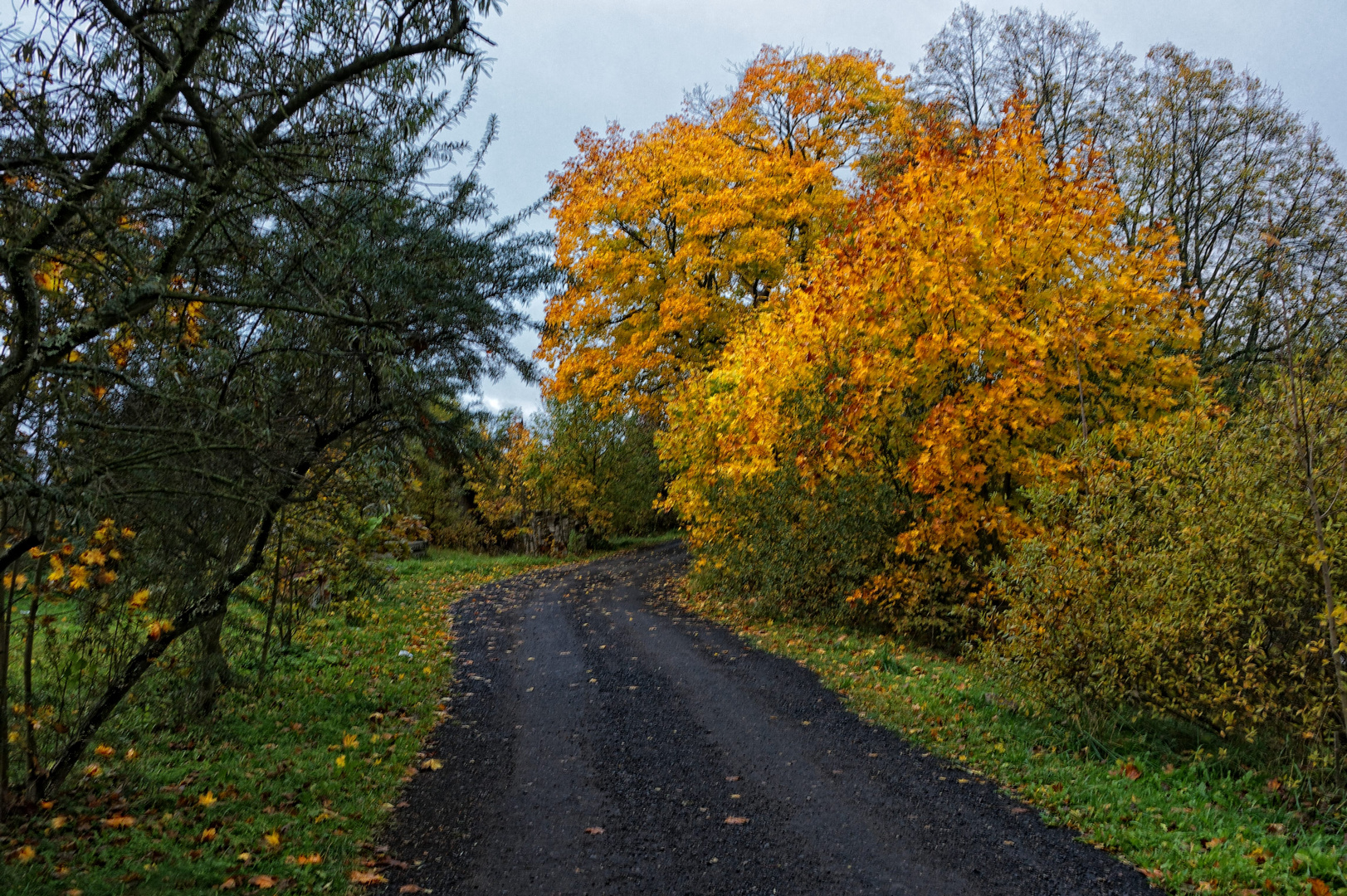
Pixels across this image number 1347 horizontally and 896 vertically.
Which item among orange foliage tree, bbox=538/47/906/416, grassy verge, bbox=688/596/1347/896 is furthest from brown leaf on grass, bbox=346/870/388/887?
orange foliage tree, bbox=538/47/906/416

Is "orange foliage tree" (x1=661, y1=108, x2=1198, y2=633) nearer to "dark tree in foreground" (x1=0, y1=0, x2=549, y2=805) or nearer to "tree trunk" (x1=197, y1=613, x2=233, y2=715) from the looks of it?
"dark tree in foreground" (x1=0, y1=0, x2=549, y2=805)

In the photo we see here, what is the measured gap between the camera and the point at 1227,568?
6.20 metres

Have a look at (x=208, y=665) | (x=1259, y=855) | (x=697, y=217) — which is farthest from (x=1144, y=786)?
(x=697, y=217)

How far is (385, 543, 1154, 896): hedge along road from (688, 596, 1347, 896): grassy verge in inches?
11.0

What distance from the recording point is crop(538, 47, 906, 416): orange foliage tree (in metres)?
→ 20.2

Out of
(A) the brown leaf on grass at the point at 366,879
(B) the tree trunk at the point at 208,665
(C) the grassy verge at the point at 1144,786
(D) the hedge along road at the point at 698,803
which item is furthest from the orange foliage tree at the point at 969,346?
(A) the brown leaf on grass at the point at 366,879

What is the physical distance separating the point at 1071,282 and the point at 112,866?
11.1 meters

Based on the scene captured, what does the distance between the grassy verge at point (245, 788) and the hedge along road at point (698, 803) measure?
0.37 meters

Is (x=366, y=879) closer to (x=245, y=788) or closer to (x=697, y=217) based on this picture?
(x=245, y=788)

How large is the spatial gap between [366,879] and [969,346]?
872 centimetres

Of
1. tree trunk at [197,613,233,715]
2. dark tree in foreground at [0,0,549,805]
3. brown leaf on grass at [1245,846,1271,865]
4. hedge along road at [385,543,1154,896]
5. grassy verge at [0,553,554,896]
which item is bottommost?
brown leaf on grass at [1245,846,1271,865]

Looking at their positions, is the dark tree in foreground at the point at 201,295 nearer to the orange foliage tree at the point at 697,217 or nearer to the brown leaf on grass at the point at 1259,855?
the brown leaf on grass at the point at 1259,855

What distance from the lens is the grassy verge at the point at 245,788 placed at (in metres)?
4.54

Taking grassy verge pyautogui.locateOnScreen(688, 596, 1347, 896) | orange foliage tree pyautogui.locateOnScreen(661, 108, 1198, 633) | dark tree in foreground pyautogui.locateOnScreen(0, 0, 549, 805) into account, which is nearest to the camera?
dark tree in foreground pyautogui.locateOnScreen(0, 0, 549, 805)
